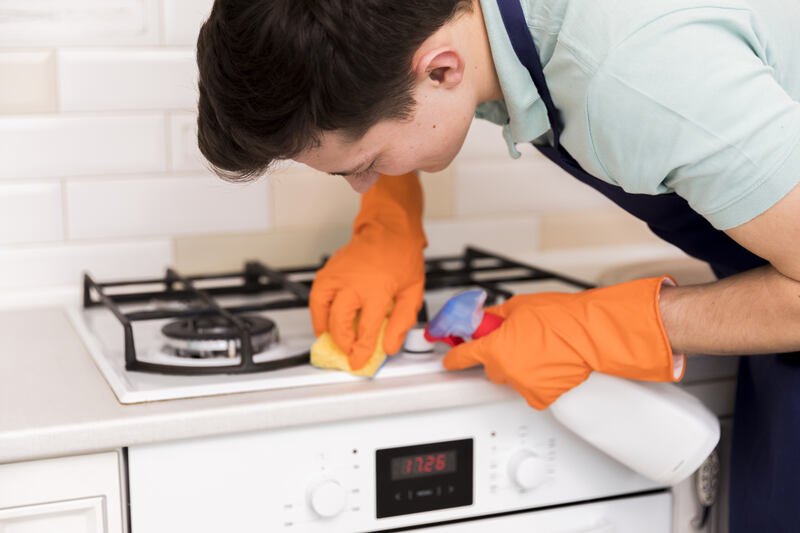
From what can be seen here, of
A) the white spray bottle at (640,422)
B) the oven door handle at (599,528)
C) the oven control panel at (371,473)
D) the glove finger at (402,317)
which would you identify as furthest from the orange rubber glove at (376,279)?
the oven door handle at (599,528)

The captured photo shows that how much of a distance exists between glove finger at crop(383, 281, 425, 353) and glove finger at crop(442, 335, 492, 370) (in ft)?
0.22

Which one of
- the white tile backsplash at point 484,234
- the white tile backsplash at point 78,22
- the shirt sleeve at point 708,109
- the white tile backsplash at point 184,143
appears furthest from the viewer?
the white tile backsplash at point 484,234

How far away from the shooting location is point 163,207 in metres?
1.49

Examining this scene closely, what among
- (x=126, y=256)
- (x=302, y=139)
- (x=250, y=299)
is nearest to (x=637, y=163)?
(x=302, y=139)

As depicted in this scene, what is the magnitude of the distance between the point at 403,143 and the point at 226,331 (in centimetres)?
36

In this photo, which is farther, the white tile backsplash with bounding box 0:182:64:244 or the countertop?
the white tile backsplash with bounding box 0:182:64:244

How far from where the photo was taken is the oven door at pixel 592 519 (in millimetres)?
1107

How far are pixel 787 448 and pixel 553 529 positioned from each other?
286 mm

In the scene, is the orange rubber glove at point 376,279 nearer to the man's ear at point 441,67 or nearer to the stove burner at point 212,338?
the stove burner at point 212,338

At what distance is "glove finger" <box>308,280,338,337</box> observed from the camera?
1128mm

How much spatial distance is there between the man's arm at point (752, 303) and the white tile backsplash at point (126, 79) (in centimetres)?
82

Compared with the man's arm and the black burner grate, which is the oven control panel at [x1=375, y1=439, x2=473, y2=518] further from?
the man's arm

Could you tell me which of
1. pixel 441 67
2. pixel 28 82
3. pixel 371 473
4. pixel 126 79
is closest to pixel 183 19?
pixel 126 79

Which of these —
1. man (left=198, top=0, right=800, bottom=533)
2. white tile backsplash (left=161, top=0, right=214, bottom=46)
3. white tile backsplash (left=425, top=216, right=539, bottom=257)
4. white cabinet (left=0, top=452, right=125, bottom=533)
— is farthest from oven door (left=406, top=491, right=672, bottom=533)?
white tile backsplash (left=161, top=0, right=214, bottom=46)
